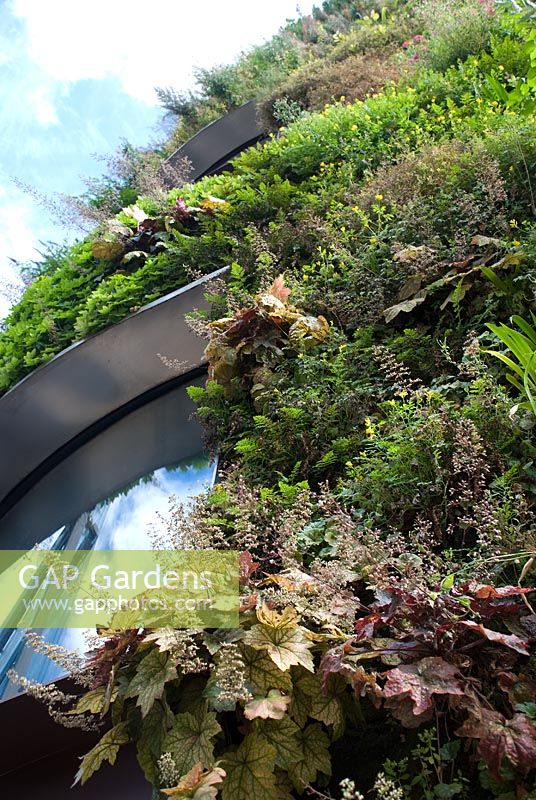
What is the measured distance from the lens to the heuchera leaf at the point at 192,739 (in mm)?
1343

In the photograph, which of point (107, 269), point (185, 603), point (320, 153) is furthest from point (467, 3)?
point (185, 603)

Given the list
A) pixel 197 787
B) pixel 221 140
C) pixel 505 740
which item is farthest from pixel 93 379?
pixel 221 140

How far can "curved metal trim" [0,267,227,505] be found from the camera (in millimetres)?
4621

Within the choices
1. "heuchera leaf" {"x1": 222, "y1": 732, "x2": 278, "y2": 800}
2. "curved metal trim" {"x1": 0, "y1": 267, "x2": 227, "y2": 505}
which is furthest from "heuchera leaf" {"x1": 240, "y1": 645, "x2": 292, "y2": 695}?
"curved metal trim" {"x1": 0, "y1": 267, "x2": 227, "y2": 505}

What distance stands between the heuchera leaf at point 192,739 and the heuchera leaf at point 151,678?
84mm

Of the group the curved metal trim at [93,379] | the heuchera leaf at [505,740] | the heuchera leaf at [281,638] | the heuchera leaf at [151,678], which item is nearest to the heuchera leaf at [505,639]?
the heuchera leaf at [505,740]

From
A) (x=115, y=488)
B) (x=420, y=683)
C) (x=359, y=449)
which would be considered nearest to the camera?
(x=420, y=683)

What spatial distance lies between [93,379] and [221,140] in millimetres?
7321

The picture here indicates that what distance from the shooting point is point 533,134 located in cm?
352

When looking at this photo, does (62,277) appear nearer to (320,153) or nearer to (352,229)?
(320,153)

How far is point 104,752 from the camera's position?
4.80ft

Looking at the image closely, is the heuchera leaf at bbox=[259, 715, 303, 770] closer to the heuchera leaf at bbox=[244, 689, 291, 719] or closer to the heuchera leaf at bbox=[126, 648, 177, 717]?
the heuchera leaf at bbox=[244, 689, 291, 719]

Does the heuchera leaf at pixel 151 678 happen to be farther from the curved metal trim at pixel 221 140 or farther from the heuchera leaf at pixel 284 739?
the curved metal trim at pixel 221 140

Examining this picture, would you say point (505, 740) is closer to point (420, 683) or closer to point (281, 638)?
point (420, 683)
